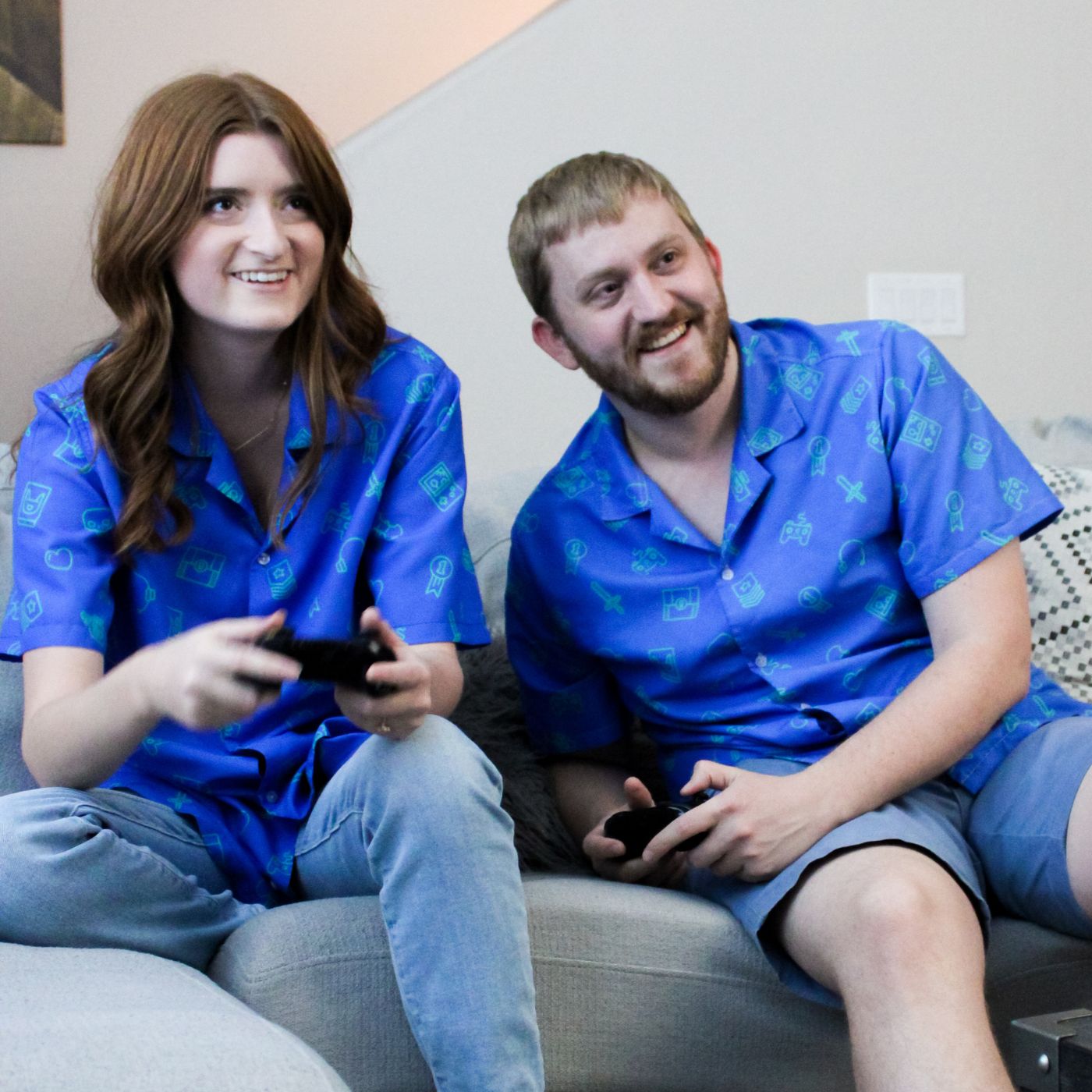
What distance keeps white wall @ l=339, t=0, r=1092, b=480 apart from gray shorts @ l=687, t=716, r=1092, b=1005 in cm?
102

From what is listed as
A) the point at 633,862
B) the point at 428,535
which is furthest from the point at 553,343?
the point at 633,862

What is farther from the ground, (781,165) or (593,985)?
(781,165)

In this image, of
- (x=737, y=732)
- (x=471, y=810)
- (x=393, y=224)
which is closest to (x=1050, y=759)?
(x=737, y=732)

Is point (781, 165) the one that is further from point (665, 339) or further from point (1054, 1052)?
point (1054, 1052)

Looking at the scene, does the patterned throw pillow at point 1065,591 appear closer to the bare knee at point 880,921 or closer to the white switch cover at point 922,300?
the bare knee at point 880,921

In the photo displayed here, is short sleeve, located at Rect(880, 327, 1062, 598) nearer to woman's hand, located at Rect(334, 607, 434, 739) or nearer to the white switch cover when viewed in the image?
woman's hand, located at Rect(334, 607, 434, 739)

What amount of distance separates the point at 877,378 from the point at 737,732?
391mm

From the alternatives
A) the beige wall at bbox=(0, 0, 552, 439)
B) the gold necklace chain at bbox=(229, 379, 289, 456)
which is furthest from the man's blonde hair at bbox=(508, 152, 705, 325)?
the beige wall at bbox=(0, 0, 552, 439)

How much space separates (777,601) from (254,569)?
514 mm

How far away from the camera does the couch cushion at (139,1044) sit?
85 centimetres

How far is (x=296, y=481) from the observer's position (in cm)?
135

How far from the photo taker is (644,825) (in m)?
1.34

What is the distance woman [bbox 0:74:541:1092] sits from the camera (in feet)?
3.75

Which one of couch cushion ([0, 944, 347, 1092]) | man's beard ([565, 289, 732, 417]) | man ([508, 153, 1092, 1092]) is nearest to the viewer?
couch cushion ([0, 944, 347, 1092])
